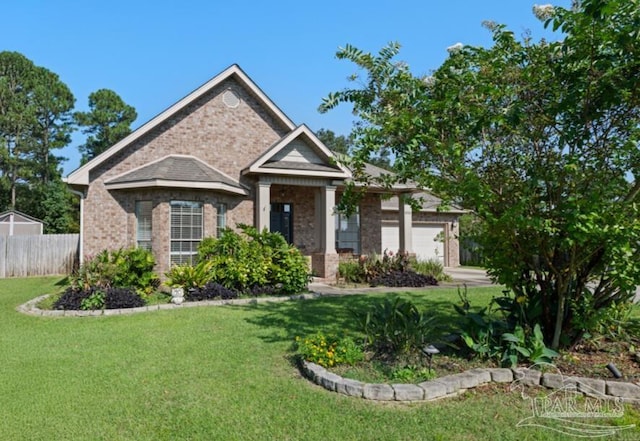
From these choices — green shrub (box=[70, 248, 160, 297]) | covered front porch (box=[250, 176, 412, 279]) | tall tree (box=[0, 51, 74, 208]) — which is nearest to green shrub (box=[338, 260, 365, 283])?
covered front porch (box=[250, 176, 412, 279])

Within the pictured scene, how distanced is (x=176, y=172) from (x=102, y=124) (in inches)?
1521

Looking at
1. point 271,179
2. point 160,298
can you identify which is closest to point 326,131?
point 271,179

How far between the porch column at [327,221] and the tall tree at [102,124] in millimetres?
37663

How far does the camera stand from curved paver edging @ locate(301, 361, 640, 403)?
14.8 feet

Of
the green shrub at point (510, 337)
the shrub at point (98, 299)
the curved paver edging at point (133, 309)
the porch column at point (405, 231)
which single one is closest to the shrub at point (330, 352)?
the green shrub at point (510, 337)

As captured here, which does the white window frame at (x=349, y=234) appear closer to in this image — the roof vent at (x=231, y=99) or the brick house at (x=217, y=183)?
the brick house at (x=217, y=183)

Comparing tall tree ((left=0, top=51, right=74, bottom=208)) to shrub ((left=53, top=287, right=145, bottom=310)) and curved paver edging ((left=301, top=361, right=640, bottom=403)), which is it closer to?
shrub ((left=53, top=287, right=145, bottom=310))

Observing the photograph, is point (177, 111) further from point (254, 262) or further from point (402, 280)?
point (402, 280)

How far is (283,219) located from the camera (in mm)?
16781

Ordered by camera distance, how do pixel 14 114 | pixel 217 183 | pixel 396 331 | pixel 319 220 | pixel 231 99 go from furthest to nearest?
pixel 14 114 → pixel 231 99 → pixel 319 220 → pixel 217 183 → pixel 396 331

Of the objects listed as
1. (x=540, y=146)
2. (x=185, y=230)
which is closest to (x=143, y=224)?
(x=185, y=230)

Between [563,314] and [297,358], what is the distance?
3.69m

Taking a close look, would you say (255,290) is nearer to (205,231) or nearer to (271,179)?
(205,231)

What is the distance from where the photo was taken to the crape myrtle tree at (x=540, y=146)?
4.60 meters
